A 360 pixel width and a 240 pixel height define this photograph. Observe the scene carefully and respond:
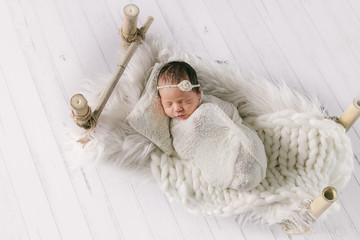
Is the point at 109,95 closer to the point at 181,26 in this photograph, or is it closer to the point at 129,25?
the point at 129,25

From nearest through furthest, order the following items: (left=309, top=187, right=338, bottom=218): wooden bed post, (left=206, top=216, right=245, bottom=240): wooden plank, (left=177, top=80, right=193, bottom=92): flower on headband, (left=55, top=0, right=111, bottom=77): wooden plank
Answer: (left=309, top=187, right=338, bottom=218): wooden bed post, (left=177, top=80, right=193, bottom=92): flower on headband, (left=206, top=216, right=245, bottom=240): wooden plank, (left=55, top=0, right=111, bottom=77): wooden plank

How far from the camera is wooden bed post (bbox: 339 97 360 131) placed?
964 mm

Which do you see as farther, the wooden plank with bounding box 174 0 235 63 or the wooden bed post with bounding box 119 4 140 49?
the wooden plank with bounding box 174 0 235 63

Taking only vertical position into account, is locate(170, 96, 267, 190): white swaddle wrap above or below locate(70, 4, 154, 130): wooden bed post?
below

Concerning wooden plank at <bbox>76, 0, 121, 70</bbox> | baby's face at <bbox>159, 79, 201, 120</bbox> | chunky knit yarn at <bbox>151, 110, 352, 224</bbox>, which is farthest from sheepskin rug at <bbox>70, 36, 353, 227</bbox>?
wooden plank at <bbox>76, 0, 121, 70</bbox>

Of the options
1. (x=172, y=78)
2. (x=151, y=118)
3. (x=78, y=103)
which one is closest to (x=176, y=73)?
(x=172, y=78)

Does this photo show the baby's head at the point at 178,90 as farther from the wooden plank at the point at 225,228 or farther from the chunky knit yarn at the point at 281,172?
the wooden plank at the point at 225,228

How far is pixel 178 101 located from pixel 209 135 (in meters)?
0.13

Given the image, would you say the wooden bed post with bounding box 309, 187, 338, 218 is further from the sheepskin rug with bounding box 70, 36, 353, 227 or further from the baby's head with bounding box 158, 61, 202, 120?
the baby's head with bounding box 158, 61, 202, 120

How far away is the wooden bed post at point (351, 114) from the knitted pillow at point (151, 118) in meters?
0.48

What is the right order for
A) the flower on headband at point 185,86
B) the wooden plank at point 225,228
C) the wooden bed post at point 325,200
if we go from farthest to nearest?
the wooden plank at point 225,228 < the flower on headband at point 185,86 < the wooden bed post at point 325,200

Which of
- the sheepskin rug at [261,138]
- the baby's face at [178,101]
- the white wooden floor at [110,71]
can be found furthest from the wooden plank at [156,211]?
the baby's face at [178,101]

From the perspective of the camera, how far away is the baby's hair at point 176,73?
102 cm

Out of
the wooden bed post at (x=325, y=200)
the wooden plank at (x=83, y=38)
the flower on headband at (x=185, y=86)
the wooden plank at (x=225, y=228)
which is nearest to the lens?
the wooden bed post at (x=325, y=200)
